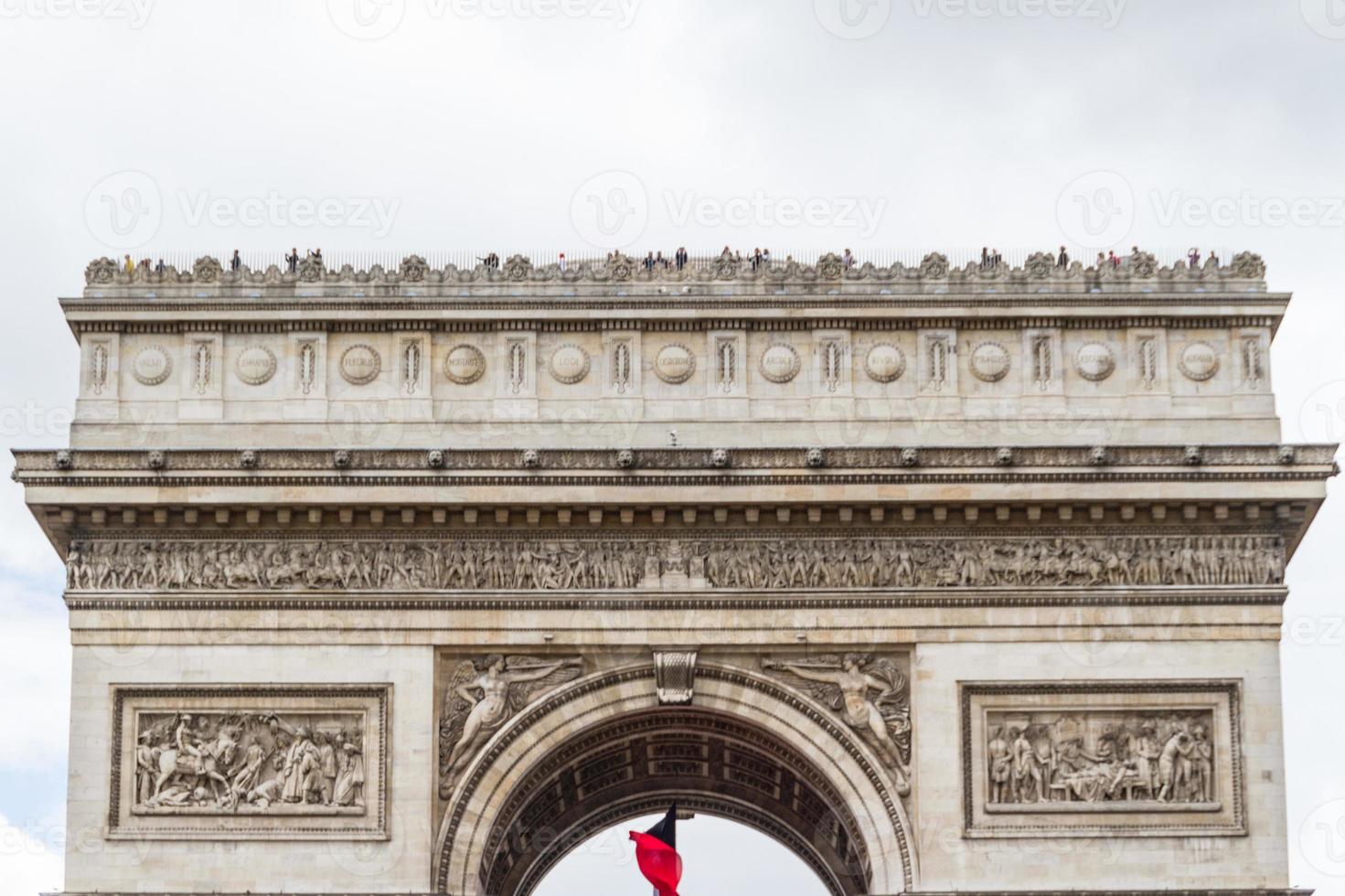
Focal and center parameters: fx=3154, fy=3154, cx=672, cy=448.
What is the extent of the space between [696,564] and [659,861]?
513 cm

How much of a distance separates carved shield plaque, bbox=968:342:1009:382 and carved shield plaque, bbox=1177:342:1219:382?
254 centimetres

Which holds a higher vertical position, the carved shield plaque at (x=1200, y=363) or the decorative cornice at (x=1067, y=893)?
the carved shield plaque at (x=1200, y=363)

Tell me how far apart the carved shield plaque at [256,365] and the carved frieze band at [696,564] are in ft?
8.43

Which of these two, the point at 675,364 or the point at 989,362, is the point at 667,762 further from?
the point at 989,362

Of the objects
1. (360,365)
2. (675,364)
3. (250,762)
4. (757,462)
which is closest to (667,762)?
(757,462)

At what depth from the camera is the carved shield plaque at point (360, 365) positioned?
45.5 meters

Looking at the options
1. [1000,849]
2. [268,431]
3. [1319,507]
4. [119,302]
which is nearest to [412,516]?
[268,431]

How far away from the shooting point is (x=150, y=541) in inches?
1761

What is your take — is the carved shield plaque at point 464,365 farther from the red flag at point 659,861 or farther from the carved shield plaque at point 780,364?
the red flag at point 659,861

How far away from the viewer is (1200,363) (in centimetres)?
4544

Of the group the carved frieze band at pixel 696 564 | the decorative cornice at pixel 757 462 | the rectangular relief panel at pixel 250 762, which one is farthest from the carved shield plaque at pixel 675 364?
the rectangular relief panel at pixel 250 762

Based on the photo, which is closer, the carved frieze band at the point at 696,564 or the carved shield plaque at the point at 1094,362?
the carved frieze band at the point at 696,564

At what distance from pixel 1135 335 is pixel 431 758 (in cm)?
1180

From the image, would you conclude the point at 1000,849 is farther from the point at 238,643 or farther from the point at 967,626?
the point at 238,643
